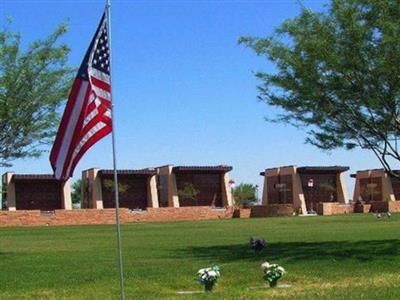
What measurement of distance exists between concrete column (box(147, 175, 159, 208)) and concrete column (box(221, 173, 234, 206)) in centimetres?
991

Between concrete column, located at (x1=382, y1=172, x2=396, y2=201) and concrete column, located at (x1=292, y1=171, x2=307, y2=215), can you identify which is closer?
concrete column, located at (x1=292, y1=171, x2=307, y2=215)

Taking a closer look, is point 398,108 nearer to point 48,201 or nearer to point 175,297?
point 175,297

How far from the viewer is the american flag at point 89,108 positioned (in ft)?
33.7

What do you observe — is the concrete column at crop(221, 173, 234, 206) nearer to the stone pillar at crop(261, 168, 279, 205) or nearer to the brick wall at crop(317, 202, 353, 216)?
the stone pillar at crop(261, 168, 279, 205)

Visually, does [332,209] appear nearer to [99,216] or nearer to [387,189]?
[387,189]

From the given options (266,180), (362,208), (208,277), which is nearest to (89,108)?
(208,277)

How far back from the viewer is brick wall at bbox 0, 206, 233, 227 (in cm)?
6225

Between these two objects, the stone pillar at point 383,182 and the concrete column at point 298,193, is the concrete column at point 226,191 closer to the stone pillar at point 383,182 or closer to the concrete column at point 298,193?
the concrete column at point 298,193

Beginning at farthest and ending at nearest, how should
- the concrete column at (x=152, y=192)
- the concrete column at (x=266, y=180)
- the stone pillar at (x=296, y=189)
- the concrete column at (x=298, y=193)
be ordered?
the concrete column at (x=266, y=180) < the stone pillar at (x=296, y=189) < the concrete column at (x=298, y=193) < the concrete column at (x=152, y=192)

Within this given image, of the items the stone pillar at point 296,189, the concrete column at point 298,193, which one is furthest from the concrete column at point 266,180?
the concrete column at point 298,193

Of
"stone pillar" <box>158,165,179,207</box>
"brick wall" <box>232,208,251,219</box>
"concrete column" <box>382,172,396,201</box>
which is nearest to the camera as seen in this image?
"brick wall" <box>232,208,251,219</box>

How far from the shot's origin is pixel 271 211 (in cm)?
7806

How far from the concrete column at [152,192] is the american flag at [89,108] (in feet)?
270

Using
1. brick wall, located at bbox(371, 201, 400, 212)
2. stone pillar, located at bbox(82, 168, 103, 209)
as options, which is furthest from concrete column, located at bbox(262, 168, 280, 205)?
stone pillar, located at bbox(82, 168, 103, 209)
